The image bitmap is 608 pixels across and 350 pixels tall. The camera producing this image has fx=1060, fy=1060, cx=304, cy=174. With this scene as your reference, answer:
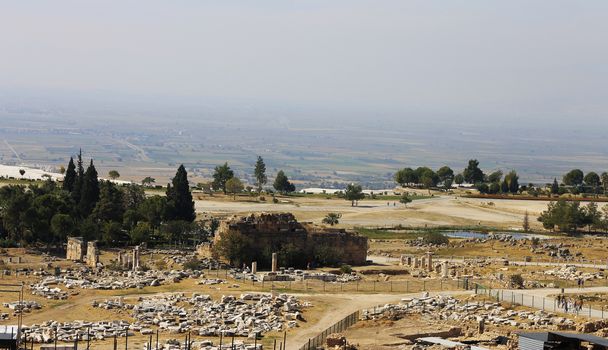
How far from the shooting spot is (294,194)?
134750 mm

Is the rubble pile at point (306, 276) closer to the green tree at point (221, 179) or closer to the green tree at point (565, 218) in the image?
the green tree at point (565, 218)

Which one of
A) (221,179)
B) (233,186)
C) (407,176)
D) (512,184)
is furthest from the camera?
(407,176)

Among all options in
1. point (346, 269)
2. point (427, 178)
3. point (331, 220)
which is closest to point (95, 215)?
point (346, 269)

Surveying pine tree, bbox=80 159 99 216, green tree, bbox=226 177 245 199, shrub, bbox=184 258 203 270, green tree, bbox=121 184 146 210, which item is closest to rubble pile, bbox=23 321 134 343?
shrub, bbox=184 258 203 270

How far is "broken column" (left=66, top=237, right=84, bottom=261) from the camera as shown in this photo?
70625 mm

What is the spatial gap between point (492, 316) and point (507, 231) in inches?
2035

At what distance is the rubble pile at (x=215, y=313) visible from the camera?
47528 millimetres

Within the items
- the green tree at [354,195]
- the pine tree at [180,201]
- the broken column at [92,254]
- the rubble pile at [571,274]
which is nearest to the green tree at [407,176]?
the green tree at [354,195]

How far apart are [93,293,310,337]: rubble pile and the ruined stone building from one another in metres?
13.8

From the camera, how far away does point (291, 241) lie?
7050cm

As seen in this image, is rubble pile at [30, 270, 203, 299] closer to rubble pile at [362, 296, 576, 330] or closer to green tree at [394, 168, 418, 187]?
rubble pile at [362, 296, 576, 330]

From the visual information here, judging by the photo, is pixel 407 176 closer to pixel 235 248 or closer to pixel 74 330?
pixel 235 248

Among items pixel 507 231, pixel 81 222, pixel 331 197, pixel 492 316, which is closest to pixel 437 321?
pixel 492 316

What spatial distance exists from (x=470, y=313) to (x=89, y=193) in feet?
139
